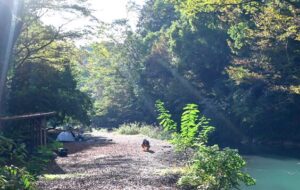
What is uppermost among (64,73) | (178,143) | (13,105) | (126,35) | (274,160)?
(126,35)

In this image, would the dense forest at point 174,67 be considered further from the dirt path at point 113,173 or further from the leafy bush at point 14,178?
the leafy bush at point 14,178

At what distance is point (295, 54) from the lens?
30719mm

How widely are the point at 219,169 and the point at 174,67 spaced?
40059 mm

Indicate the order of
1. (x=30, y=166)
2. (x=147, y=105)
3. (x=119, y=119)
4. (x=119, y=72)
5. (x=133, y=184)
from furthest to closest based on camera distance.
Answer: (x=119, y=72), (x=119, y=119), (x=147, y=105), (x=133, y=184), (x=30, y=166)

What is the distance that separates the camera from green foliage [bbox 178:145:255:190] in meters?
9.92

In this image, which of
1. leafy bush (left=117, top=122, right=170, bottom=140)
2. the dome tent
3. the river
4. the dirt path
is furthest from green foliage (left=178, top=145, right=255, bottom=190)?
leafy bush (left=117, top=122, right=170, bottom=140)

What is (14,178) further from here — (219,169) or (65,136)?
(65,136)

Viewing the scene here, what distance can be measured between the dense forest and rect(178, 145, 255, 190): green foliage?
518 cm

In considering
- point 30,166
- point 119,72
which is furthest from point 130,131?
point 30,166

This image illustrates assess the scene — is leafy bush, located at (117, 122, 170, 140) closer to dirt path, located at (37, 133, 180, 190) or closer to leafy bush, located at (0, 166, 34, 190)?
dirt path, located at (37, 133, 180, 190)

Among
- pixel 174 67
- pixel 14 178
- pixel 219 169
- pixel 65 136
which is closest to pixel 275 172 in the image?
pixel 219 169

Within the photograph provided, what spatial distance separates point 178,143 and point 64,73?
2123 cm

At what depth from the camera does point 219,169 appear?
32.9ft

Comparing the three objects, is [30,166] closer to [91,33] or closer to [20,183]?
[20,183]
